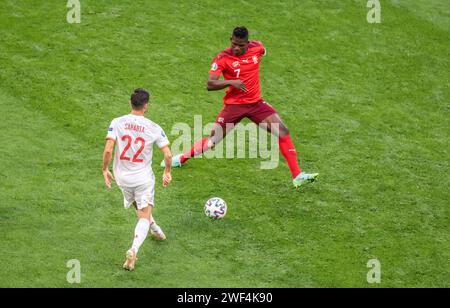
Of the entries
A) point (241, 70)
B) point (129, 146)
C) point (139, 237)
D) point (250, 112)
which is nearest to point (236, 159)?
point (250, 112)

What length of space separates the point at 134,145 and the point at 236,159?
3.55 meters

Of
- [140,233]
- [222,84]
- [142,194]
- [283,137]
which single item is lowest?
[283,137]

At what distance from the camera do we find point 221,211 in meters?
11.4

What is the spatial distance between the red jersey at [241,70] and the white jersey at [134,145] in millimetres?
2302

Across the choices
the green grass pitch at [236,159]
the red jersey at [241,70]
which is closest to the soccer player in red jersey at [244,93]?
the red jersey at [241,70]

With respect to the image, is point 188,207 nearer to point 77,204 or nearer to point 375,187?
point 77,204

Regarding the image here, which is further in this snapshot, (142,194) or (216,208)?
(216,208)

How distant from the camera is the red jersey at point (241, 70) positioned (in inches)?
482

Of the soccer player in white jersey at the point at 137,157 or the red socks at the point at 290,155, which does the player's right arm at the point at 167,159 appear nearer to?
the soccer player in white jersey at the point at 137,157

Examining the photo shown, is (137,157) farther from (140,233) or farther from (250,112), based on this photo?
(250,112)

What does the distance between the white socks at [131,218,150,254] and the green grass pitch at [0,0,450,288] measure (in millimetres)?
362

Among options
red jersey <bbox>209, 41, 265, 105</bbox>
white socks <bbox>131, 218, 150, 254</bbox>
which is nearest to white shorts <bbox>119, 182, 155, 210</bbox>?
white socks <bbox>131, 218, 150, 254</bbox>

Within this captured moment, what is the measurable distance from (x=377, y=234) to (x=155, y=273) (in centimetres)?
330

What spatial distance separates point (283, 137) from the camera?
1241cm
